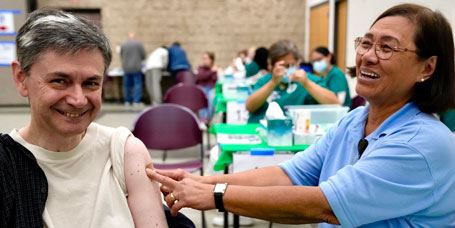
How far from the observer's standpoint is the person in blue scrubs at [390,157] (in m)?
1.17

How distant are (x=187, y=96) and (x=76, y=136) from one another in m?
3.56

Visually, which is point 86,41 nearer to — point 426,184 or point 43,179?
point 43,179

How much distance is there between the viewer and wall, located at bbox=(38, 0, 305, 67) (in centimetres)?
997

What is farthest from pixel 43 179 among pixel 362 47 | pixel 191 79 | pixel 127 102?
pixel 127 102

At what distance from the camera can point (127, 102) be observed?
9.41 m

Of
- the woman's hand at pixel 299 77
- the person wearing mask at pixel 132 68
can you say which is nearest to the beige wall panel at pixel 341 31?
the person wearing mask at pixel 132 68

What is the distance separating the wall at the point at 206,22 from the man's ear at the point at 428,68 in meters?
9.20

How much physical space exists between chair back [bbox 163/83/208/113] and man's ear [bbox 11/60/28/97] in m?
3.56

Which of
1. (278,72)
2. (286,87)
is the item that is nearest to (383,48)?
(278,72)

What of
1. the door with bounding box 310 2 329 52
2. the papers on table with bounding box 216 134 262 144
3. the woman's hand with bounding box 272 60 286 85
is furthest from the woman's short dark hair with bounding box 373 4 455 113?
the door with bounding box 310 2 329 52

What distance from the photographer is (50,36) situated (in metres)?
1.15

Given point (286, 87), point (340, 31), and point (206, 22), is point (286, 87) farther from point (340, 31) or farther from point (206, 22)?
point (206, 22)

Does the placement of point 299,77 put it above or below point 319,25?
below

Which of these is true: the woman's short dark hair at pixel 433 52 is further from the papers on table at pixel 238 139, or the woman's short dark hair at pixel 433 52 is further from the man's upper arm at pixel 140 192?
the papers on table at pixel 238 139
